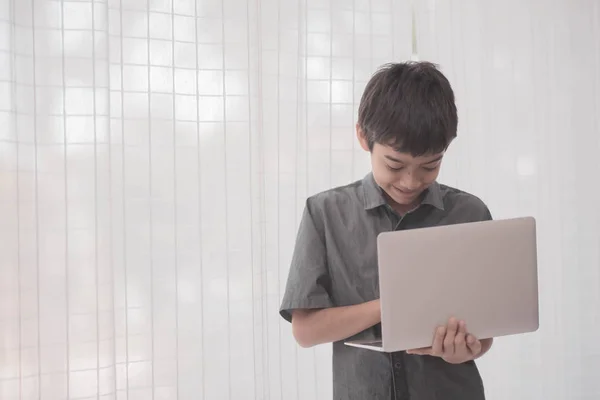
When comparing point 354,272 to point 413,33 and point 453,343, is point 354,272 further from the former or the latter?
point 413,33

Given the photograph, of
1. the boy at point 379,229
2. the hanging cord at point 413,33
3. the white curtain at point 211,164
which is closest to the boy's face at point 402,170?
the boy at point 379,229

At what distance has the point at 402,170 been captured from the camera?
128cm

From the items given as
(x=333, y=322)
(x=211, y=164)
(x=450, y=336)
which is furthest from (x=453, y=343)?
(x=211, y=164)

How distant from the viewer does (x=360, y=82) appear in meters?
2.34

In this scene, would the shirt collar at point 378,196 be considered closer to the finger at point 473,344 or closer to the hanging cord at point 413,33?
the finger at point 473,344

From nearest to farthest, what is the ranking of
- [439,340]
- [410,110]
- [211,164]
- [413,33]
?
1. [439,340]
2. [410,110]
3. [211,164]
4. [413,33]

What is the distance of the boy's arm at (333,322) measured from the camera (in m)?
1.20

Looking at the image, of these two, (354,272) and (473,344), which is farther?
(354,272)

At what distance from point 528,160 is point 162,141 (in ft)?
4.37

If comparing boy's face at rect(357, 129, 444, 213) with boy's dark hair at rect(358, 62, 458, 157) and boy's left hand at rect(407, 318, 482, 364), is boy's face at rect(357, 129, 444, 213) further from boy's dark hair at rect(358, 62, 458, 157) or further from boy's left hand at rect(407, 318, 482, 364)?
boy's left hand at rect(407, 318, 482, 364)

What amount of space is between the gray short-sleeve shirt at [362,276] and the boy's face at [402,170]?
4 cm

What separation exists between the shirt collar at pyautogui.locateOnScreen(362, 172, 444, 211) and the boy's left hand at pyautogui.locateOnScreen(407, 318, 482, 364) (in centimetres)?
25

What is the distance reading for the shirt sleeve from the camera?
1.26 meters

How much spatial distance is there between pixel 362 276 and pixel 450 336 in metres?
0.21
